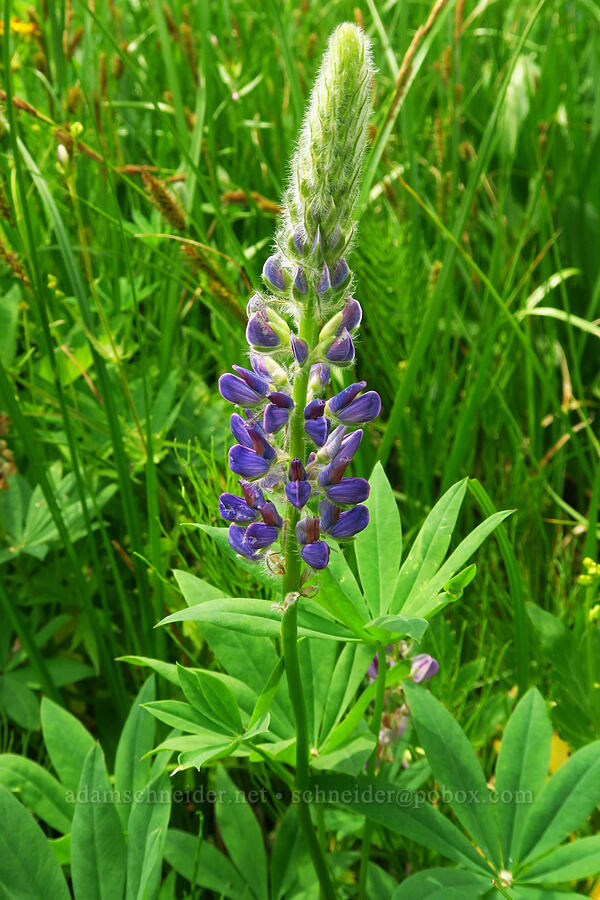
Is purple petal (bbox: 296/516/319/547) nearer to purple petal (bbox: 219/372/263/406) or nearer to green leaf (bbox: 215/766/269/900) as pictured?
purple petal (bbox: 219/372/263/406)

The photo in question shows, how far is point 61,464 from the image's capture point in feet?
6.91

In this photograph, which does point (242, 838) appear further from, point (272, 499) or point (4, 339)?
point (4, 339)

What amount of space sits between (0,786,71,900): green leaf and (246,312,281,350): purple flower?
0.77 meters

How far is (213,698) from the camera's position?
46.3 inches

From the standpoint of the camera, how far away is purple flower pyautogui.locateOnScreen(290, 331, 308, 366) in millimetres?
1000

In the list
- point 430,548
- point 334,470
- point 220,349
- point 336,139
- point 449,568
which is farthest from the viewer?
point 220,349

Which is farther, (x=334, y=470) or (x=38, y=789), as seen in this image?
(x=38, y=789)

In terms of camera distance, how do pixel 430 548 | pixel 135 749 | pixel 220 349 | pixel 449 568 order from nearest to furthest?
pixel 449 568 → pixel 430 548 → pixel 135 749 → pixel 220 349

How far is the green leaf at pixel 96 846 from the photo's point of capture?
1216mm

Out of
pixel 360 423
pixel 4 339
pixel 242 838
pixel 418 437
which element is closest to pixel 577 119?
pixel 418 437

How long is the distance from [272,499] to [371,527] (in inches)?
10.7

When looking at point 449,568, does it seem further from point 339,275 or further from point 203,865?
point 203,865

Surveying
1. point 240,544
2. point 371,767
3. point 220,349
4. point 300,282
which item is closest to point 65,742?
point 371,767

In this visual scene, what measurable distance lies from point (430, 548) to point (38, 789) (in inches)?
32.3
